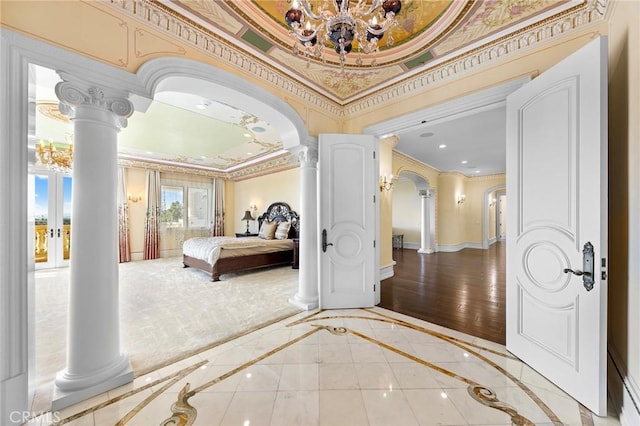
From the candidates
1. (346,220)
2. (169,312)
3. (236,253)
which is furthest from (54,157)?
(346,220)

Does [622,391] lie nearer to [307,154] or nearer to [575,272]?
[575,272]

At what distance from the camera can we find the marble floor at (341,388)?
147 centimetres

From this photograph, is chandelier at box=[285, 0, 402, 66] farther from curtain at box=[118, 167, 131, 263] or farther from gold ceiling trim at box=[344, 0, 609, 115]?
curtain at box=[118, 167, 131, 263]

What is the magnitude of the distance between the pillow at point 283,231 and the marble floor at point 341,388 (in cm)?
416

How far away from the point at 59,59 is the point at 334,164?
2.54 metres

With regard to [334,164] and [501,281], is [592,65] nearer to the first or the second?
[334,164]

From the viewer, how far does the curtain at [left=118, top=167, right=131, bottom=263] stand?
271 inches

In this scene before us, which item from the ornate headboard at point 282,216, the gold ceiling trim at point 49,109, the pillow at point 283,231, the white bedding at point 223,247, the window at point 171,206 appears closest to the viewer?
the gold ceiling trim at point 49,109

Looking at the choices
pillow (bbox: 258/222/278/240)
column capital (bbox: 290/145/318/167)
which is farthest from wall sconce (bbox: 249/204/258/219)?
column capital (bbox: 290/145/318/167)

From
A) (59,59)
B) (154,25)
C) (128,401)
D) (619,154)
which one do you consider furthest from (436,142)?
(128,401)

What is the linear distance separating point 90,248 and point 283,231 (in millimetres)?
4999

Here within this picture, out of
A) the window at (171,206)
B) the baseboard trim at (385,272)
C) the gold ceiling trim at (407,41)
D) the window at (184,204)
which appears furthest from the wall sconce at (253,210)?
the gold ceiling trim at (407,41)

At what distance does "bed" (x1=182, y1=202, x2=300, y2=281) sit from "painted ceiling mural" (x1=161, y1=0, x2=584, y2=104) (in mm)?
3677

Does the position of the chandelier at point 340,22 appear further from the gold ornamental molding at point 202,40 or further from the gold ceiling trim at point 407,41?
the gold ornamental molding at point 202,40
